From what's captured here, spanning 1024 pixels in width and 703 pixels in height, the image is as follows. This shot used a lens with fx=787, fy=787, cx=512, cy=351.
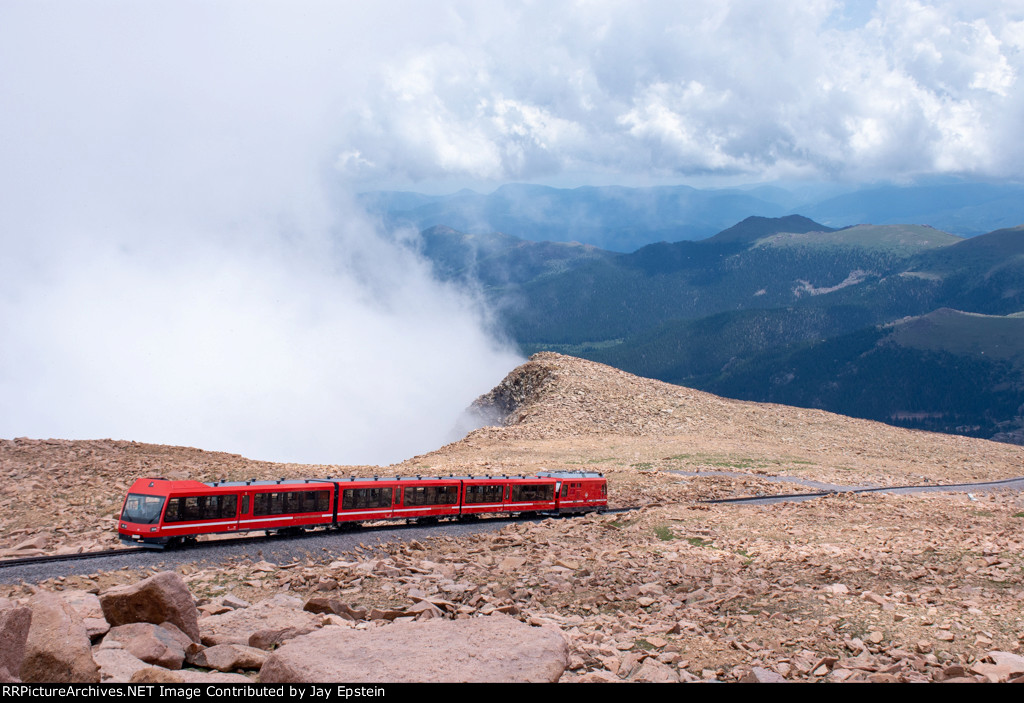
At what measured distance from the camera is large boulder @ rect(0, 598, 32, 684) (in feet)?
42.5

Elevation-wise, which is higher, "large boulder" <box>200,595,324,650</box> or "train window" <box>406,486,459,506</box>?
"train window" <box>406,486,459,506</box>

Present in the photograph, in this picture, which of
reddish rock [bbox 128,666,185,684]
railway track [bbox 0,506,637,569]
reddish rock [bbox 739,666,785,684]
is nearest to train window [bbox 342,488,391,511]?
railway track [bbox 0,506,637,569]

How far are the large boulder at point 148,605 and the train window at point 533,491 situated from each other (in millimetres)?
25462

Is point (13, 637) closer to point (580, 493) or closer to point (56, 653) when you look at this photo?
point (56, 653)

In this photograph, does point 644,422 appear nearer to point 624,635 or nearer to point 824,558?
point 824,558

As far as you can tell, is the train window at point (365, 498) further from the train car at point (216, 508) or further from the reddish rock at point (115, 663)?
the reddish rock at point (115, 663)

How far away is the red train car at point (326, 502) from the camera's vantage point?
31.0 m

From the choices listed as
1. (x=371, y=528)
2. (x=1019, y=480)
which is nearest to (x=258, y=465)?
(x=371, y=528)

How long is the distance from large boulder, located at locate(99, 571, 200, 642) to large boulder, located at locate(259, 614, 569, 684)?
361 centimetres

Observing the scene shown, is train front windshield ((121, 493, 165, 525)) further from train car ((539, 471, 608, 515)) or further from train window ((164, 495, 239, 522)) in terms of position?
train car ((539, 471, 608, 515))

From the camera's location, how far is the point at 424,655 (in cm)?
1534

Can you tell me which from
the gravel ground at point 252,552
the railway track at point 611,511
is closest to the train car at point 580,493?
the railway track at point 611,511

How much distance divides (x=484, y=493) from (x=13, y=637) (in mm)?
28795
